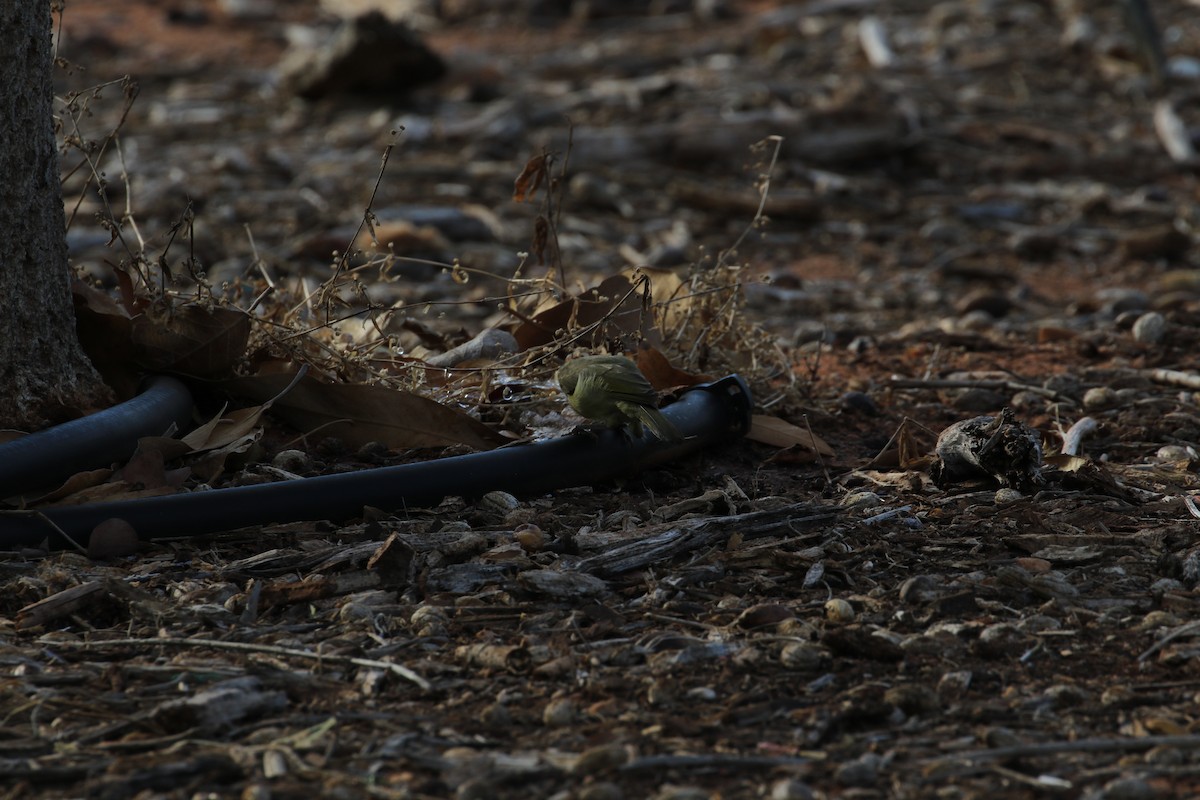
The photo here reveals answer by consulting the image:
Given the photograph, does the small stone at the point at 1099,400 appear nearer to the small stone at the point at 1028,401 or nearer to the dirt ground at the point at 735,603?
the dirt ground at the point at 735,603

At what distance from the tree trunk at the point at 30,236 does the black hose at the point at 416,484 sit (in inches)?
16.9

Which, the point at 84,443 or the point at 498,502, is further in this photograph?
the point at 498,502

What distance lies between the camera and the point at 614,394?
327cm

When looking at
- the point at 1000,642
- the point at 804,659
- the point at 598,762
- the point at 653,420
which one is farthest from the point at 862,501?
the point at 598,762

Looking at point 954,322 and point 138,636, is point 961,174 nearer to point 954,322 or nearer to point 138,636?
point 954,322

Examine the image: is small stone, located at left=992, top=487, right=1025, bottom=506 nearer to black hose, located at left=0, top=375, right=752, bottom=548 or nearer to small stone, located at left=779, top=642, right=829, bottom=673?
black hose, located at left=0, top=375, right=752, bottom=548

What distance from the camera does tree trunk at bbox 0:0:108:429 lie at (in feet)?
10.4

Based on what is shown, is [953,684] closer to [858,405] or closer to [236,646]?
[236,646]

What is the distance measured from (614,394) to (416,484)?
0.52 meters

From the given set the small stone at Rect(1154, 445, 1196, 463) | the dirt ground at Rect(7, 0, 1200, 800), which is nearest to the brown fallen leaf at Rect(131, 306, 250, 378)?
the dirt ground at Rect(7, 0, 1200, 800)

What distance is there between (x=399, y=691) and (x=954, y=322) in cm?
415

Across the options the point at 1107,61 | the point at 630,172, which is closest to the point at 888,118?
the point at 630,172

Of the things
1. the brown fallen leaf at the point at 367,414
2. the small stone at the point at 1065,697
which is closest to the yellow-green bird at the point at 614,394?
the brown fallen leaf at the point at 367,414

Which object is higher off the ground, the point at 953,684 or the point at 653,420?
the point at 653,420
